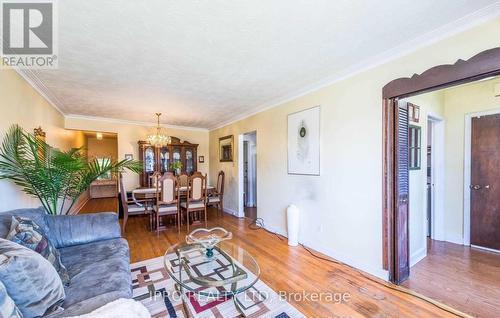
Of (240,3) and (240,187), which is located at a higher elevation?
(240,3)

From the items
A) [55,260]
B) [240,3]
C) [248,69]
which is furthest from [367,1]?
[55,260]

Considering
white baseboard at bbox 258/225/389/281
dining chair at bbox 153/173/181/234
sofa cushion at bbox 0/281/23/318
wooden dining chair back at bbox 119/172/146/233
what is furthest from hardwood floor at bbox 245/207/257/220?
sofa cushion at bbox 0/281/23/318

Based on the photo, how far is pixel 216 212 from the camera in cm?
A: 548

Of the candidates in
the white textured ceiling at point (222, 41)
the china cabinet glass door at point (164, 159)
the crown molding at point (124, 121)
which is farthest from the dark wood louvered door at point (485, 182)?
the china cabinet glass door at point (164, 159)

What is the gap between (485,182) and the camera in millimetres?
3014

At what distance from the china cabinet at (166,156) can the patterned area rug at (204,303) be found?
363 centimetres

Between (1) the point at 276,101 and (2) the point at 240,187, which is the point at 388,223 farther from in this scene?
(2) the point at 240,187

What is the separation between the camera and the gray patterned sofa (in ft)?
4.17

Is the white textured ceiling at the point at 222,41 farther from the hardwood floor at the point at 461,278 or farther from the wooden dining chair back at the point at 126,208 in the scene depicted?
the hardwood floor at the point at 461,278

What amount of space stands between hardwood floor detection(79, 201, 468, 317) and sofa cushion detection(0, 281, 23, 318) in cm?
179

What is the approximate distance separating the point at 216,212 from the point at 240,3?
15.6 ft

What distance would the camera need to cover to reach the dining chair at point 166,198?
3914 mm

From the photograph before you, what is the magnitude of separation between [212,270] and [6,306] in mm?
1156

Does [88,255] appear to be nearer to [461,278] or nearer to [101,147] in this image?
[461,278]
